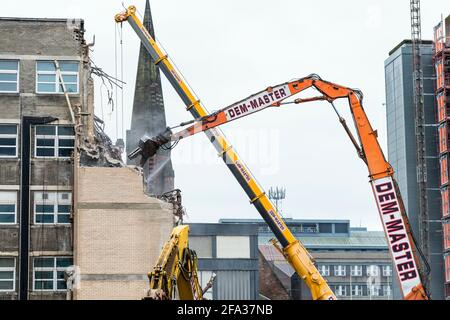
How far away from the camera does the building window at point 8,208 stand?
184 ft

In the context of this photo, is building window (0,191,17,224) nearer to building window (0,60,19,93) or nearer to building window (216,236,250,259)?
building window (0,60,19,93)

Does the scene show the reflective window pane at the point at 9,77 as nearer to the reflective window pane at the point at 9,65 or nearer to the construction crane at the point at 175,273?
the reflective window pane at the point at 9,65

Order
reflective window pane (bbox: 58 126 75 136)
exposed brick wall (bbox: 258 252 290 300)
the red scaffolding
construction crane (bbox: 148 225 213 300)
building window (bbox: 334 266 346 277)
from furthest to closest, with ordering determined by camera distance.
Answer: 1. building window (bbox: 334 266 346 277)
2. exposed brick wall (bbox: 258 252 290 300)
3. the red scaffolding
4. reflective window pane (bbox: 58 126 75 136)
5. construction crane (bbox: 148 225 213 300)

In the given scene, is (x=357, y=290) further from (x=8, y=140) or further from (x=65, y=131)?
(x=8, y=140)

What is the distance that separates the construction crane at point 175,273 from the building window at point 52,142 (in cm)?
1914

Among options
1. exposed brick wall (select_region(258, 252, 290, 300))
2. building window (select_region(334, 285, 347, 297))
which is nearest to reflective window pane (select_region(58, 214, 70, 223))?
exposed brick wall (select_region(258, 252, 290, 300))

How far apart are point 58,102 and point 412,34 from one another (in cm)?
5840

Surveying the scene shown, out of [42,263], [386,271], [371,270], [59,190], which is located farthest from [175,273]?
[386,271]

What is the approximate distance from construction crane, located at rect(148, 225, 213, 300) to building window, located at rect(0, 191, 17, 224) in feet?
62.8

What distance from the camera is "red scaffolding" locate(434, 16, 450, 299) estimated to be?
337 ft

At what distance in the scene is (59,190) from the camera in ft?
185

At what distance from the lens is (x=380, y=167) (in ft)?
133

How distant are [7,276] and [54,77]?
1018cm
